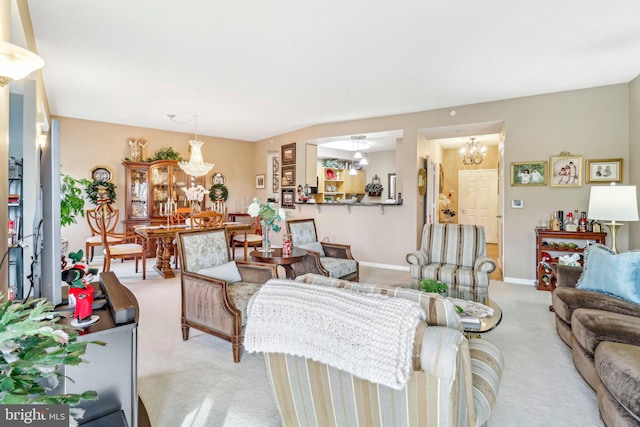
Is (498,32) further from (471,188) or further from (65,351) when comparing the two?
(471,188)

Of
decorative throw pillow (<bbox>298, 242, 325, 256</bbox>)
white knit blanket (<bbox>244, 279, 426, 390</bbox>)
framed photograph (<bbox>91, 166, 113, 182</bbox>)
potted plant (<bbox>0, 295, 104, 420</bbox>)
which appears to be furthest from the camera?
framed photograph (<bbox>91, 166, 113, 182</bbox>)

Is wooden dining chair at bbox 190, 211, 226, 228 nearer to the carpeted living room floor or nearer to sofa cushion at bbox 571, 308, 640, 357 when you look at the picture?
the carpeted living room floor

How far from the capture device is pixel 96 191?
20.2ft

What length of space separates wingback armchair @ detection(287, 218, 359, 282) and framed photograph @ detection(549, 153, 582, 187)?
10.1 ft

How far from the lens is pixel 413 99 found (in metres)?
4.91

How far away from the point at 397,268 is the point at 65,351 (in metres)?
5.59

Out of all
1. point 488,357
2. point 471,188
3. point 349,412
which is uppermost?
point 471,188

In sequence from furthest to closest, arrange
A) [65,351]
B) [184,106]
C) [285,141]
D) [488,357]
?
1. [285,141]
2. [184,106]
3. [488,357]
4. [65,351]

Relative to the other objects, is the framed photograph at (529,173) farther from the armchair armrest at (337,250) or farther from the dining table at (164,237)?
the dining table at (164,237)

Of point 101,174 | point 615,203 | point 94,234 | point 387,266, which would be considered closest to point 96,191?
point 101,174

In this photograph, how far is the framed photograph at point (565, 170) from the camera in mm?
4520

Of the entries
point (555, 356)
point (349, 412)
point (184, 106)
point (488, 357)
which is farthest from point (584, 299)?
point (184, 106)

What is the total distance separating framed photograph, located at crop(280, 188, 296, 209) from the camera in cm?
732

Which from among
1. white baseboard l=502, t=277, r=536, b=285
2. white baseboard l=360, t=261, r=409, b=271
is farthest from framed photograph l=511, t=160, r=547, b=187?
white baseboard l=360, t=261, r=409, b=271
